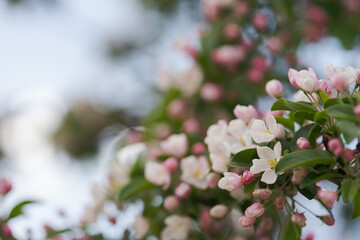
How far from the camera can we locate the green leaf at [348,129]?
77 centimetres

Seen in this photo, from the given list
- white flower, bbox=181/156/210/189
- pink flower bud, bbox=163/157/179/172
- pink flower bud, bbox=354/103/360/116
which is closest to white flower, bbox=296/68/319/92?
pink flower bud, bbox=354/103/360/116

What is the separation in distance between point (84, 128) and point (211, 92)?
4.24 ft

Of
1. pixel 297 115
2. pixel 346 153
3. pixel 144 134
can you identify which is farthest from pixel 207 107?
pixel 346 153

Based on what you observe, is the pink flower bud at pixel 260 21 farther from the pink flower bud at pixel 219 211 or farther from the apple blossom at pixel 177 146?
the pink flower bud at pixel 219 211

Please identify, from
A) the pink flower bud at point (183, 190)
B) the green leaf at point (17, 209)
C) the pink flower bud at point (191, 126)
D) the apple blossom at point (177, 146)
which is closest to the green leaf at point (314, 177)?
the pink flower bud at point (183, 190)

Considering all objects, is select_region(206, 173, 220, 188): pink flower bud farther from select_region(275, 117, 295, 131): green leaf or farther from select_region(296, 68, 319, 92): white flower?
select_region(296, 68, 319, 92): white flower

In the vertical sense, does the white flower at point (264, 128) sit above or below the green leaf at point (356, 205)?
above

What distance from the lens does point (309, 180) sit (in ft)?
2.83

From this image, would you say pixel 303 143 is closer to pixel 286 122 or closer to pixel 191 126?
pixel 286 122

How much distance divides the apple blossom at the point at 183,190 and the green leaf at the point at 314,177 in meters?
0.43

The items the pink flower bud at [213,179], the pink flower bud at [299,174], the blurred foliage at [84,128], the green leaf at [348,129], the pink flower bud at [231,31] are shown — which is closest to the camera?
the green leaf at [348,129]

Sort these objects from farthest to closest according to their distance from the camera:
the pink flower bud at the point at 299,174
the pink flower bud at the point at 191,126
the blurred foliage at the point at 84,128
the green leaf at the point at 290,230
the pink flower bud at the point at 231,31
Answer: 1. the blurred foliage at the point at 84,128
2. the pink flower bud at the point at 231,31
3. the pink flower bud at the point at 191,126
4. the green leaf at the point at 290,230
5. the pink flower bud at the point at 299,174

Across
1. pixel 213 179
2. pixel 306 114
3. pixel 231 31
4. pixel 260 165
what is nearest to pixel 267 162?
pixel 260 165

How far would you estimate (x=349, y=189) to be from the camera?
0.81 meters
